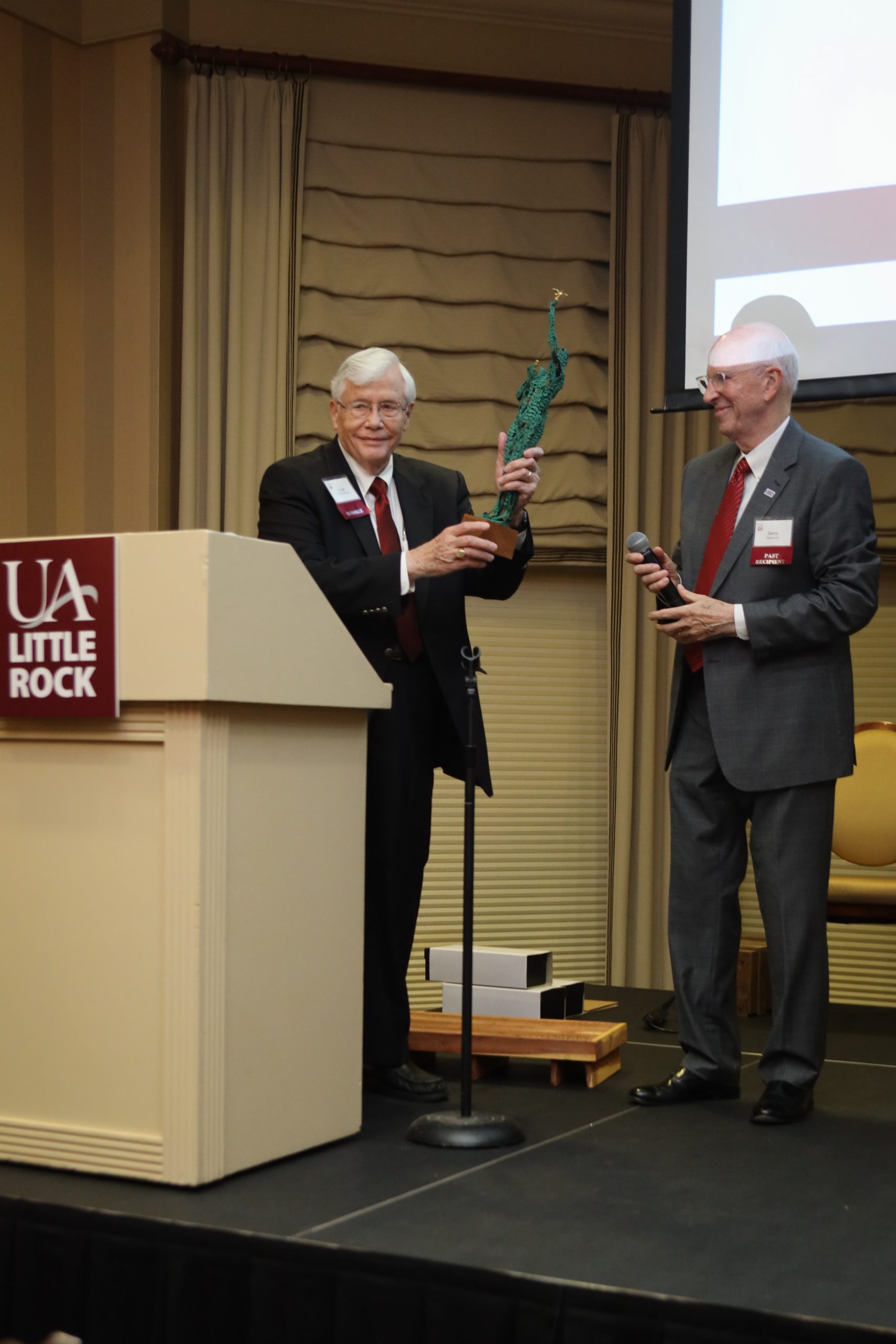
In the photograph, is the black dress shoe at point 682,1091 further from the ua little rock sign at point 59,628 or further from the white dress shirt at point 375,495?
the ua little rock sign at point 59,628

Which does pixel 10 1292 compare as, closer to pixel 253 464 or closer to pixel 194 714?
pixel 194 714

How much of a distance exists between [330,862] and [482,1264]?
82 centimetres

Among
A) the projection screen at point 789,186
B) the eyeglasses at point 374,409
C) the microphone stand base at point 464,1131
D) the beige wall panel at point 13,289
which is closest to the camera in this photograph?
the microphone stand base at point 464,1131

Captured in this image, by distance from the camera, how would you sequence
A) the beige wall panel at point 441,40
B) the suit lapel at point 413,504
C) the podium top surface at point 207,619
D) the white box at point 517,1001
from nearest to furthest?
the podium top surface at point 207,619 < the suit lapel at point 413,504 < the white box at point 517,1001 < the beige wall panel at point 441,40

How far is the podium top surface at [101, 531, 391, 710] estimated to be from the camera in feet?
6.68

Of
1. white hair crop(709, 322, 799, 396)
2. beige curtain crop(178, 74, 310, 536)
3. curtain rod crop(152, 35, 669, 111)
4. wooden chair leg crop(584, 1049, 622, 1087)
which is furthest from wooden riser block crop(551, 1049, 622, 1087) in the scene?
curtain rod crop(152, 35, 669, 111)

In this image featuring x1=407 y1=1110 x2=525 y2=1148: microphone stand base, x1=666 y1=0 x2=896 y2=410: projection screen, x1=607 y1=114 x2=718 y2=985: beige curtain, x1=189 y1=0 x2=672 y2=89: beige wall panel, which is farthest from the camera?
x1=189 y1=0 x2=672 y2=89: beige wall panel

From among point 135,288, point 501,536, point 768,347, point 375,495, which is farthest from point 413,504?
point 135,288

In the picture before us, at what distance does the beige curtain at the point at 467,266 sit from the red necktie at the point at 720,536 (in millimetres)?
2118

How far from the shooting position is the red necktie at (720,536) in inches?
112

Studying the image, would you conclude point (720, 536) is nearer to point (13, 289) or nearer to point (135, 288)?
point (135, 288)

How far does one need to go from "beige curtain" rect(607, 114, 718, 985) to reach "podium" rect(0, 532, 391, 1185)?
9.09 ft

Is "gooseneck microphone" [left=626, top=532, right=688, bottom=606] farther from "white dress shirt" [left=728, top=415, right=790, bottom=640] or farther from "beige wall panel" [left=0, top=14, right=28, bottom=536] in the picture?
"beige wall panel" [left=0, top=14, right=28, bottom=536]

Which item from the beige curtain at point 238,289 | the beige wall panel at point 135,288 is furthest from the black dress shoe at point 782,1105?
the beige wall panel at point 135,288
